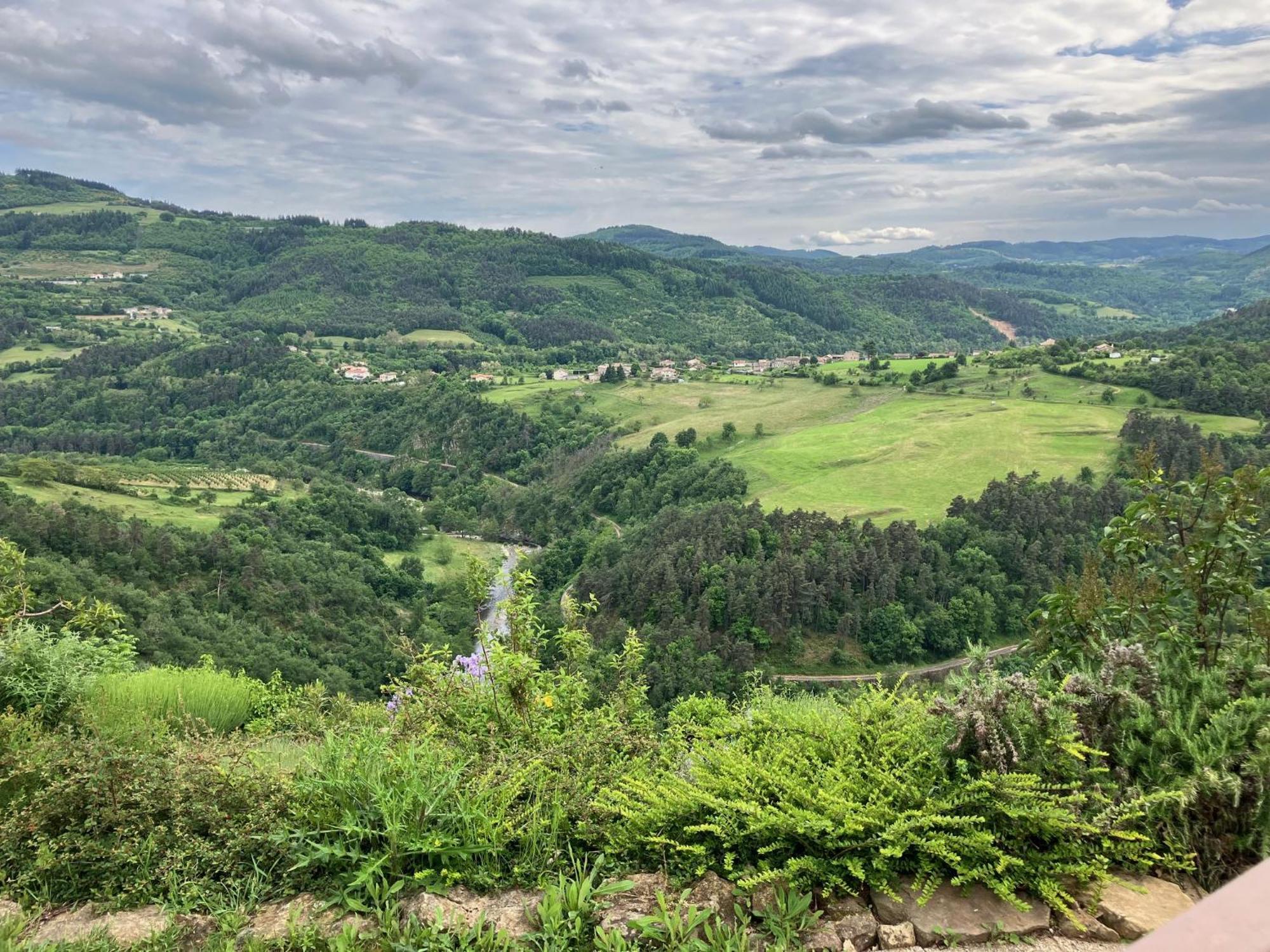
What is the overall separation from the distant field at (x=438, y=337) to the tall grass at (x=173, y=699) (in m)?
147

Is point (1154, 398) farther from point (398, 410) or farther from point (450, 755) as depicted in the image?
point (398, 410)

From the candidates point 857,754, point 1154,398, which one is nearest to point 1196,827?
point 857,754

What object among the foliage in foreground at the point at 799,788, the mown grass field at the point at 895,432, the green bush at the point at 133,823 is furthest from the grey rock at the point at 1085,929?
the mown grass field at the point at 895,432

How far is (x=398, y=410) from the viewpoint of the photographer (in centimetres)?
10475


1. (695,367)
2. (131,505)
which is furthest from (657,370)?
(131,505)

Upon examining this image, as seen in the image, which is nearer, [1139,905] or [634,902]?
[1139,905]

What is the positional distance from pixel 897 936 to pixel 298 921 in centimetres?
260

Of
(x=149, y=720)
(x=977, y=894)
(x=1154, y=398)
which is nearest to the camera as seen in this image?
(x=977, y=894)

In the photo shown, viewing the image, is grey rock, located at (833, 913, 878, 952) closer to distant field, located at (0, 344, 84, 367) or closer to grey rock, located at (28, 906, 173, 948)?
grey rock, located at (28, 906, 173, 948)

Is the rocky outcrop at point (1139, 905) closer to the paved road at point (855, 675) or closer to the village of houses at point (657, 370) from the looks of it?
the paved road at point (855, 675)

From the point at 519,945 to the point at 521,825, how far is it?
2.14ft

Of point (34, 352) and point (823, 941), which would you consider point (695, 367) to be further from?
point (823, 941)

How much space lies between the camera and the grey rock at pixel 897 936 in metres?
2.81

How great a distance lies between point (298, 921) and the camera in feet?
10.1
